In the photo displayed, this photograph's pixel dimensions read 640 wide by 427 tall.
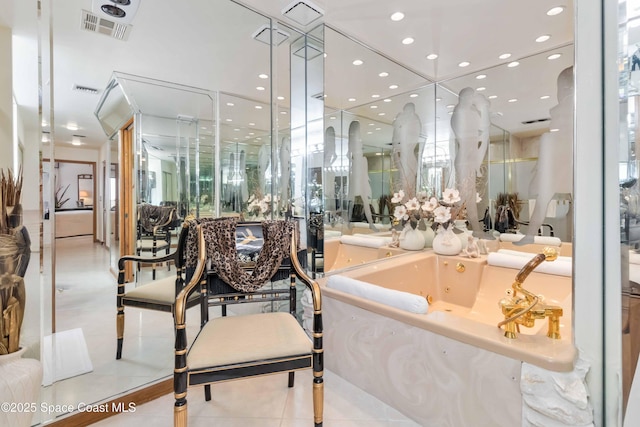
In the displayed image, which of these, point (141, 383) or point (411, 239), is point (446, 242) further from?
point (141, 383)

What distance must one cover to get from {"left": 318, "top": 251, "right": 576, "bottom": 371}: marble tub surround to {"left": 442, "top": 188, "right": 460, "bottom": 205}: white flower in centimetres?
57

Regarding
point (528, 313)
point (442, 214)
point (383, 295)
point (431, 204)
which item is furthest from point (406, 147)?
point (528, 313)

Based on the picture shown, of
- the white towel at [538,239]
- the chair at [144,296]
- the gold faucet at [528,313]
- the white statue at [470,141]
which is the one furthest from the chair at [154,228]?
the white towel at [538,239]

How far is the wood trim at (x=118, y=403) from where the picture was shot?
59.0 inches

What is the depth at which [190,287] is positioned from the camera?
4.69ft

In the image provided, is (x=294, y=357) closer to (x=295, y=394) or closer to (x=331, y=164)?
(x=295, y=394)

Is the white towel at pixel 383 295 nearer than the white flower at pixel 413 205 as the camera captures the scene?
Yes

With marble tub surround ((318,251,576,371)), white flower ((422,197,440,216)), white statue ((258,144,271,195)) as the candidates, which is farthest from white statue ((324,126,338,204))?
white flower ((422,197,440,216))

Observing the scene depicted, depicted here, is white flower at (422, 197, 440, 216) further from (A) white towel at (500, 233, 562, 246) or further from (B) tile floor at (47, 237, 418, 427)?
(B) tile floor at (47, 237, 418, 427)

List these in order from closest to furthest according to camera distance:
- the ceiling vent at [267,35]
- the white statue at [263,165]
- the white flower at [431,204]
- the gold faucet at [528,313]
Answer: the gold faucet at [528,313], the ceiling vent at [267,35], the white statue at [263,165], the white flower at [431,204]

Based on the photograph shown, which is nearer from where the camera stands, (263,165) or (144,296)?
(144,296)

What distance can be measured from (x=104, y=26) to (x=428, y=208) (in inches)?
119

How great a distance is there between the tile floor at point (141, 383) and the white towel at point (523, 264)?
1.64 metres

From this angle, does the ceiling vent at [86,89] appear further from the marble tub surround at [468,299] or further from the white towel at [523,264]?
the white towel at [523,264]
